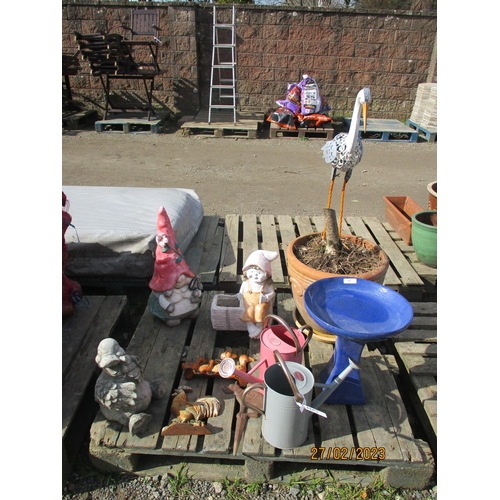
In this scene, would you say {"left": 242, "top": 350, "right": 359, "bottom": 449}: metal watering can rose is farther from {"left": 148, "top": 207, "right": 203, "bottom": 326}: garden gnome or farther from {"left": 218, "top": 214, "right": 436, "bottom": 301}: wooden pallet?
{"left": 218, "top": 214, "right": 436, "bottom": 301}: wooden pallet

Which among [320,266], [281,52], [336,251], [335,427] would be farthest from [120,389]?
[281,52]

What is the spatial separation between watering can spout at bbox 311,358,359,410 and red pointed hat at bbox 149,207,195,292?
1031 millimetres

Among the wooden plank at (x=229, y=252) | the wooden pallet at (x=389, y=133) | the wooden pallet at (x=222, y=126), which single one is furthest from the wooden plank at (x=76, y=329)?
the wooden pallet at (x=389, y=133)

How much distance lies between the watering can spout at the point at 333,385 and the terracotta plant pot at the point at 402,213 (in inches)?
81.4

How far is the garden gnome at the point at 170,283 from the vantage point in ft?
7.73

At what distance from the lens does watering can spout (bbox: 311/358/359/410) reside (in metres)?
1.86

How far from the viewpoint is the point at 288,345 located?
6.62 feet

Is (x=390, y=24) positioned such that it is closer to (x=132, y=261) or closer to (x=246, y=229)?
(x=246, y=229)

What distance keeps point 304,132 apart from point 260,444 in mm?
6518

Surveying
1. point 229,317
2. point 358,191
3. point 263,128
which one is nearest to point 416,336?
point 229,317

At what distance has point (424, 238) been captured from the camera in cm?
317

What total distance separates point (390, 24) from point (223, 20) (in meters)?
3.40

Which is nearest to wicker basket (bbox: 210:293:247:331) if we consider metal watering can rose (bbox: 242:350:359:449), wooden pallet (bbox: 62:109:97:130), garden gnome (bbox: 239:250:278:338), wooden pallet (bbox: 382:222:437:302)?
garden gnome (bbox: 239:250:278:338)

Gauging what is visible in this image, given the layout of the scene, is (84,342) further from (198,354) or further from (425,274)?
(425,274)
